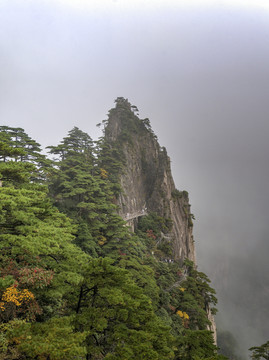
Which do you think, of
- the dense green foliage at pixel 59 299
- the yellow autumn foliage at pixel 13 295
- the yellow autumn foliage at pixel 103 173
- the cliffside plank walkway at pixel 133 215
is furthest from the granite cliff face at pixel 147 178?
the yellow autumn foliage at pixel 13 295

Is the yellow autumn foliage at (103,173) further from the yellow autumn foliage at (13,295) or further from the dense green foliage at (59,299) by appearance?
the yellow autumn foliage at (13,295)

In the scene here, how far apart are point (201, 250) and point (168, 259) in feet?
342

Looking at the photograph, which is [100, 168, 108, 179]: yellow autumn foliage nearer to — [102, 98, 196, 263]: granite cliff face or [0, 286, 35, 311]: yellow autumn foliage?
[102, 98, 196, 263]: granite cliff face

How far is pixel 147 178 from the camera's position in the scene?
44.5 m

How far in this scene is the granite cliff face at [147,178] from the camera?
38.8m

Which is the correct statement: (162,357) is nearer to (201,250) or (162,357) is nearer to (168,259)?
(168,259)

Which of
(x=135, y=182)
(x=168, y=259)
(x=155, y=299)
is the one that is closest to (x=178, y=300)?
(x=155, y=299)

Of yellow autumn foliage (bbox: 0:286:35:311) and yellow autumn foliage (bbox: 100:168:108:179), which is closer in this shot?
yellow autumn foliage (bbox: 0:286:35:311)

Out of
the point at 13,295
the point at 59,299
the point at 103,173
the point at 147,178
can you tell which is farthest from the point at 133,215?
the point at 13,295

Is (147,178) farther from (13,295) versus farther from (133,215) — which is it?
(13,295)

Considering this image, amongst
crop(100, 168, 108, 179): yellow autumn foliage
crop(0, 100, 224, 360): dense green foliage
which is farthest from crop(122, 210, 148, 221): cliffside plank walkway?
crop(0, 100, 224, 360): dense green foliage

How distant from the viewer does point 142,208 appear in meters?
41.0

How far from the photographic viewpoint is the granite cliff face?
3884 centimetres

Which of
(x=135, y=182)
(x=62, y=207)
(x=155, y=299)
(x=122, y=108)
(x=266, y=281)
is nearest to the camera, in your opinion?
(x=155, y=299)
